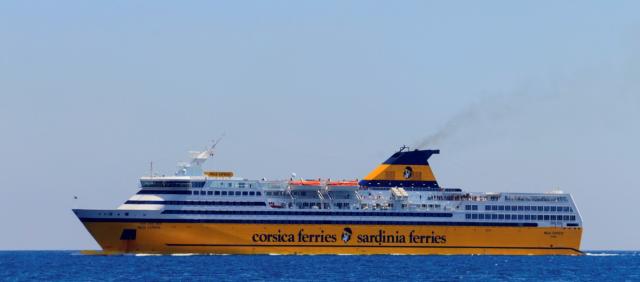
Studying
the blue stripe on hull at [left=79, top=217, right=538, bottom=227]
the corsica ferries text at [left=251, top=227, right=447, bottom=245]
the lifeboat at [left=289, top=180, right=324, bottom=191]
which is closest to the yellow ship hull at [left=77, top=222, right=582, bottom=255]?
the corsica ferries text at [left=251, top=227, right=447, bottom=245]

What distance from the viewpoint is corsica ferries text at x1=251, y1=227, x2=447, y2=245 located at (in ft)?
305

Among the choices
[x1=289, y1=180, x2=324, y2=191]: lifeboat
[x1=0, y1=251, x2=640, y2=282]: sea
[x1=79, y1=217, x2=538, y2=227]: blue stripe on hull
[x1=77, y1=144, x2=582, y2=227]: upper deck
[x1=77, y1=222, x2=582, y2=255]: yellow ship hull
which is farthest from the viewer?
[x1=289, y1=180, x2=324, y2=191]: lifeboat

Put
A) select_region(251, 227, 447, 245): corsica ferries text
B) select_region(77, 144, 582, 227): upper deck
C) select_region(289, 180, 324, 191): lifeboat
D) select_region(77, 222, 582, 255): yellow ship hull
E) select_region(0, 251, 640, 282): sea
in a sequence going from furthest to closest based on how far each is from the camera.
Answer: select_region(289, 180, 324, 191): lifeboat < select_region(251, 227, 447, 245): corsica ferries text < select_region(77, 144, 582, 227): upper deck < select_region(77, 222, 582, 255): yellow ship hull < select_region(0, 251, 640, 282): sea

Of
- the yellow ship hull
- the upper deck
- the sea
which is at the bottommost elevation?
the sea

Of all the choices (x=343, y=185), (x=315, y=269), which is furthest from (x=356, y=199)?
(x=315, y=269)

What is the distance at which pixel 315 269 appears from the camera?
8225 centimetres

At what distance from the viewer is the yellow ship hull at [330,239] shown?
90.1 metres

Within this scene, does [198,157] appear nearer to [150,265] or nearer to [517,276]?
[150,265]

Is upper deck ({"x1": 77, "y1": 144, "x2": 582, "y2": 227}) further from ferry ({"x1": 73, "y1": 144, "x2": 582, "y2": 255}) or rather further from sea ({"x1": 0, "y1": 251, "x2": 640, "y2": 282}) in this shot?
sea ({"x1": 0, "y1": 251, "x2": 640, "y2": 282})

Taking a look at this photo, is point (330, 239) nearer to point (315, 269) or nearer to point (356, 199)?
point (356, 199)

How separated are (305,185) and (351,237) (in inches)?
186

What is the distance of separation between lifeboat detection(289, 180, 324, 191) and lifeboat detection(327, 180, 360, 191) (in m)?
0.63

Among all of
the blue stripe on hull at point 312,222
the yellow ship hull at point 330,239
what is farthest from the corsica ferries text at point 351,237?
the blue stripe on hull at point 312,222

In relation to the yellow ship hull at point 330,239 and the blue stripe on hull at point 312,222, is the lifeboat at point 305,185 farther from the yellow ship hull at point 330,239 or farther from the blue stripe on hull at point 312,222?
the yellow ship hull at point 330,239
